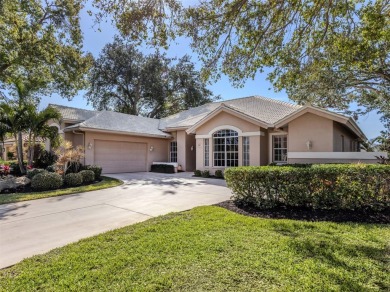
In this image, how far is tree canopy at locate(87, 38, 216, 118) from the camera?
34.8 m

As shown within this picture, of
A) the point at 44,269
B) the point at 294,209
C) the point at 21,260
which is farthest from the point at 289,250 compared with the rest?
the point at 21,260

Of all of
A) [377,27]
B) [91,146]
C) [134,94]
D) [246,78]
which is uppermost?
[134,94]

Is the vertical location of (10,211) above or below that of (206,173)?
below

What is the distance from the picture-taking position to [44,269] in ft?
12.7

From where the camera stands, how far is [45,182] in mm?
11234

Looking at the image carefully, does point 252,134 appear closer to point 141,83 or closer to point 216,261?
point 216,261

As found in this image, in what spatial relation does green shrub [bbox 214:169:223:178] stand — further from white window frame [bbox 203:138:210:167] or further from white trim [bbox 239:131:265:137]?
white trim [bbox 239:131:265:137]

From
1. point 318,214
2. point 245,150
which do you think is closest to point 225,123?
point 245,150

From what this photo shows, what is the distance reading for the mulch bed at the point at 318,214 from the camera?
21.3 feet

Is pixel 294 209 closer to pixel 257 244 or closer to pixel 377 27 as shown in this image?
pixel 257 244

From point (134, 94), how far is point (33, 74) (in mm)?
20687

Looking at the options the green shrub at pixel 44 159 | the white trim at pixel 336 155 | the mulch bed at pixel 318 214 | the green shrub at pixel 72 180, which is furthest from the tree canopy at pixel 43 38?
the white trim at pixel 336 155

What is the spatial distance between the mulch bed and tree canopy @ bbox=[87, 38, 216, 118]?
29720 millimetres

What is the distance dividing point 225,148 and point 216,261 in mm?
13170
